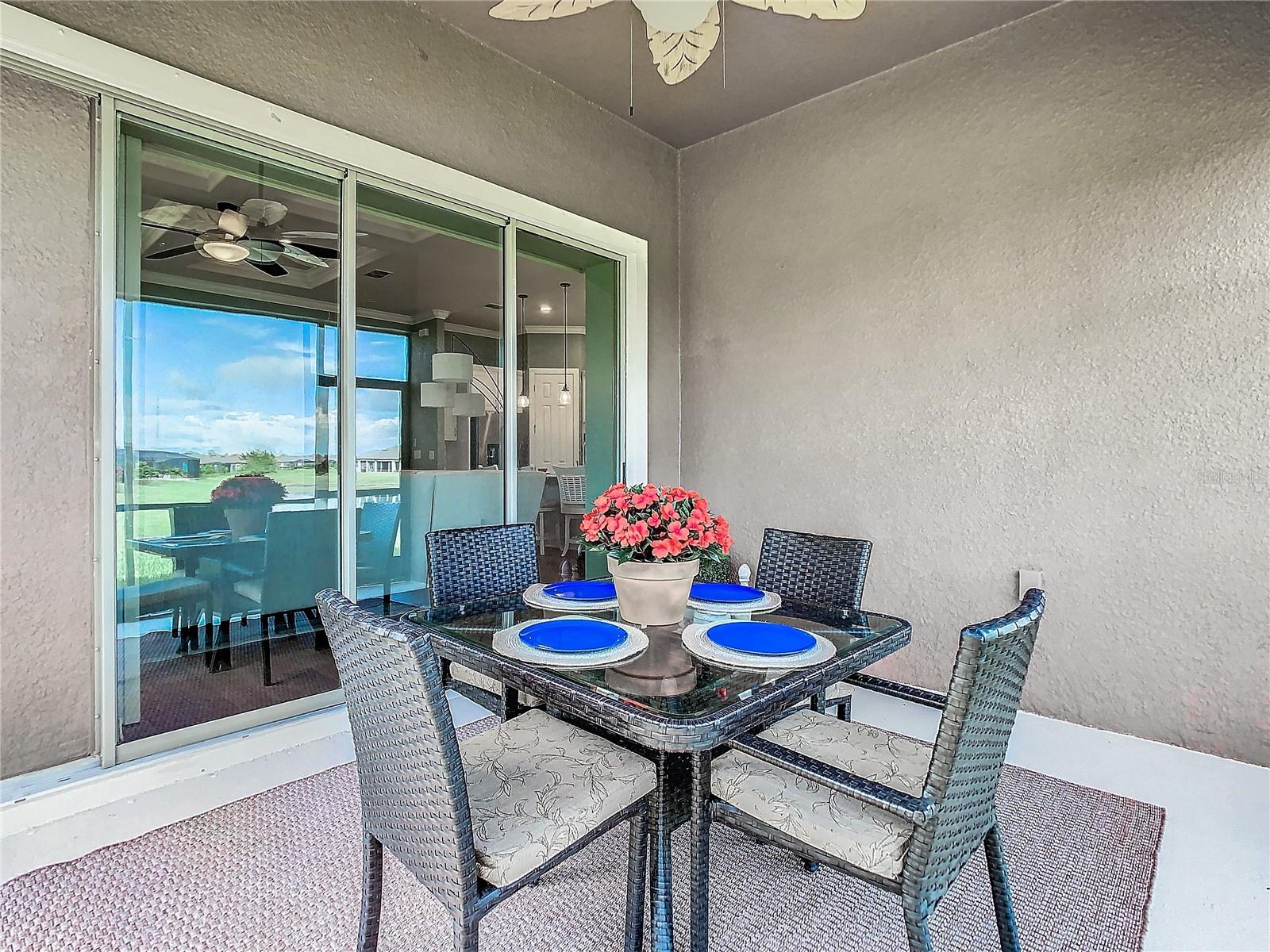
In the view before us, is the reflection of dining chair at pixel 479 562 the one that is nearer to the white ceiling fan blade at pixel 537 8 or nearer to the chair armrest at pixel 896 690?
the chair armrest at pixel 896 690

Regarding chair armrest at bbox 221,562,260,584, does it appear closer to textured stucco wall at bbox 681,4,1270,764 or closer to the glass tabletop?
the glass tabletop

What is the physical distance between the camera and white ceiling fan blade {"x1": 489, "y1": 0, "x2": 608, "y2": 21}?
2.16 metres

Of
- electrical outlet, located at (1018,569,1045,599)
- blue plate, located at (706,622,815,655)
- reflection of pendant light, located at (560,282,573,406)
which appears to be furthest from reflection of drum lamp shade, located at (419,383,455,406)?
electrical outlet, located at (1018,569,1045,599)

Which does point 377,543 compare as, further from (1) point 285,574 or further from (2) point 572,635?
(2) point 572,635

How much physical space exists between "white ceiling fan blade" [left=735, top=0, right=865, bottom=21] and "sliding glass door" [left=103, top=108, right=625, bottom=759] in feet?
5.32

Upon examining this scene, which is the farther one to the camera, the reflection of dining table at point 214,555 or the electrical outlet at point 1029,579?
the electrical outlet at point 1029,579

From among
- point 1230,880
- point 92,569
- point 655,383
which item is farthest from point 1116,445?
point 92,569

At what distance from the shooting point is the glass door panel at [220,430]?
2221 mm

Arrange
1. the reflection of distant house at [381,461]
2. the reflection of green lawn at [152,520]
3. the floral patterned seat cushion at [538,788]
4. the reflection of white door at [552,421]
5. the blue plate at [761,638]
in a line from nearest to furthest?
the floral patterned seat cushion at [538,788]
the blue plate at [761,638]
the reflection of green lawn at [152,520]
the reflection of distant house at [381,461]
the reflection of white door at [552,421]

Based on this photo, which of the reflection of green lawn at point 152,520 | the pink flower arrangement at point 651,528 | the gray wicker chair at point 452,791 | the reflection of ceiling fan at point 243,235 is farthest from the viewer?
the reflection of ceiling fan at point 243,235

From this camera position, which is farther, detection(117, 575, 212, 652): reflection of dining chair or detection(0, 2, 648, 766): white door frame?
detection(117, 575, 212, 652): reflection of dining chair

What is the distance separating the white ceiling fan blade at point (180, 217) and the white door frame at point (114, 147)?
13cm

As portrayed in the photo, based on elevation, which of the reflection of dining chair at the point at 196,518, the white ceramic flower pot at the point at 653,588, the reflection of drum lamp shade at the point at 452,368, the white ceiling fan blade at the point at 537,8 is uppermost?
the white ceiling fan blade at the point at 537,8

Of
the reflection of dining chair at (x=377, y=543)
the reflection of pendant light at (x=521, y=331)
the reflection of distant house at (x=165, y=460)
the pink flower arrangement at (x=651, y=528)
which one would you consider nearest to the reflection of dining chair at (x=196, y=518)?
the reflection of distant house at (x=165, y=460)
